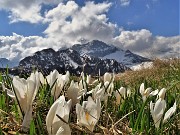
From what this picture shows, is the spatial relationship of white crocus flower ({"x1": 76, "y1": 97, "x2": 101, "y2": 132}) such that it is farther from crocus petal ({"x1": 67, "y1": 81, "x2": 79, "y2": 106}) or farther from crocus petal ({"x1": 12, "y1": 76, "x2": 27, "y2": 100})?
crocus petal ({"x1": 67, "y1": 81, "x2": 79, "y2": 106})

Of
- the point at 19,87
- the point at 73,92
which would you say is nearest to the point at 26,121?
the point at 19,87

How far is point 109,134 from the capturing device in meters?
1.95

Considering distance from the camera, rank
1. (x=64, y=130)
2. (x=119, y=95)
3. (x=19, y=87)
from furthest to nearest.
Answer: (x=119, y=95), (x=19, y=87), (x=64, y=130)

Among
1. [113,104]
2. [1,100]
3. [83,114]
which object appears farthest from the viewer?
[113,104]

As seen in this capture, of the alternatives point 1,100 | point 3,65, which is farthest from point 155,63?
point 1,100

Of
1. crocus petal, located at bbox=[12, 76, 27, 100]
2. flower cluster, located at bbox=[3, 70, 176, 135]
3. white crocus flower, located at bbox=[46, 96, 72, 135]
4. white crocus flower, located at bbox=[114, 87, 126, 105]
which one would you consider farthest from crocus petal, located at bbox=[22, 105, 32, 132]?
white crocus flower, located at bbox=[114, 87, 126, 105]

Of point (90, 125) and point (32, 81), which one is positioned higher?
point (32, 81)

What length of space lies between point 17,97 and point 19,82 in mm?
82

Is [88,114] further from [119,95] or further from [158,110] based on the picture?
[119,95]

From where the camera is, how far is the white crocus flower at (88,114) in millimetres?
1792

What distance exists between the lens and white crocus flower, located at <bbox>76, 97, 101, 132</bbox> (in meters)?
1.79

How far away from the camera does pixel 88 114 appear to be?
182 centimetres

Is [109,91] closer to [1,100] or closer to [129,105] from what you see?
[129,105]

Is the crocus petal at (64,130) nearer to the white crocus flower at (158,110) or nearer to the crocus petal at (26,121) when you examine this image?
the crocus petal at (26,121)
